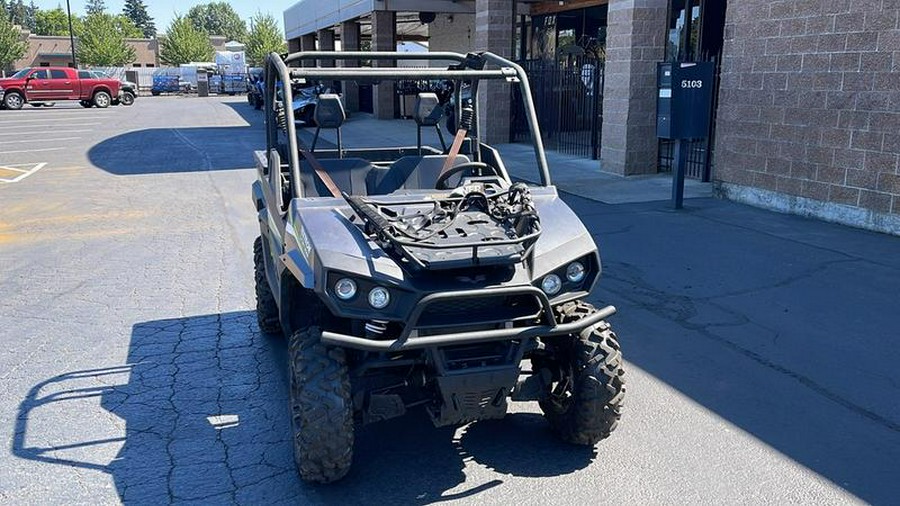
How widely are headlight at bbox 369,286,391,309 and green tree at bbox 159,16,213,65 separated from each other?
85.0 meters

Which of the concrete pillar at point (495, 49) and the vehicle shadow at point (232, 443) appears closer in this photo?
the vehicle shadow at point (232, 443)

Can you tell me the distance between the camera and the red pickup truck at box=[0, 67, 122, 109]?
113 ft

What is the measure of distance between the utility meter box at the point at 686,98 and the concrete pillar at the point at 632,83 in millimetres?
2628

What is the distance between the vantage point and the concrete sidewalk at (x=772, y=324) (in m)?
4.24

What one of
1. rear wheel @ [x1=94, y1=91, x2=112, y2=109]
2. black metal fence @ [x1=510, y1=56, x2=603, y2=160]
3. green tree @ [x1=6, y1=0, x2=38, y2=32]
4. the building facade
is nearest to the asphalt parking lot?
the building facade

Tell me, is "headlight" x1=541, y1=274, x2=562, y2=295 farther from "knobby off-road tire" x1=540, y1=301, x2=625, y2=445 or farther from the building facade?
the building facade

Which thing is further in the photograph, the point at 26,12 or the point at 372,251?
the point at 26,12

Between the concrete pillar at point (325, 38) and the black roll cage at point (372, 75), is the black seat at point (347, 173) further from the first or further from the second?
the concrete pillar at point (325, 38)

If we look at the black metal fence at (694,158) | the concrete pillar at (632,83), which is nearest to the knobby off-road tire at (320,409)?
the black metal fence at (694,158)

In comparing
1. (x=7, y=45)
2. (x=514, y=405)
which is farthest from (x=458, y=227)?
(x=7, y=45)

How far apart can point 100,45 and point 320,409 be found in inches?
3148

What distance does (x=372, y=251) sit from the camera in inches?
138

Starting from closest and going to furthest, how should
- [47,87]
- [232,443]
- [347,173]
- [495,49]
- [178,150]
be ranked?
1. [232,443]
2. [347,173]
3. [178,150]
4. [495,49]
5. [47,87]

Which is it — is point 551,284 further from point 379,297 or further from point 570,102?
point 570,102
